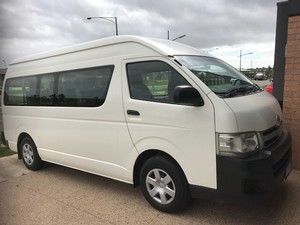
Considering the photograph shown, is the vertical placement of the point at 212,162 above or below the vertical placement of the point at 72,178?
above

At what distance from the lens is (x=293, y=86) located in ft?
15.2

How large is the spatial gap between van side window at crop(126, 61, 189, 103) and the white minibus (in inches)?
0.5

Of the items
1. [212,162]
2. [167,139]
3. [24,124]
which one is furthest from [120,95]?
[24,124]

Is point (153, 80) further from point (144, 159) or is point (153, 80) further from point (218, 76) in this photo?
point (144, 159)

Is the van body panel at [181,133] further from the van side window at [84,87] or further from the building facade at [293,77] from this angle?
the building facade at [293,77]

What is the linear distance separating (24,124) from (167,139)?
11.2 ft

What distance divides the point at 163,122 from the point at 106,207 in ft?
4.67

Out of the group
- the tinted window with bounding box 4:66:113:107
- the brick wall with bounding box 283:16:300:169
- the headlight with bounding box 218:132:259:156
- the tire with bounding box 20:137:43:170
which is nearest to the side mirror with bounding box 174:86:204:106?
the headlight with bounding box 218:132:259:156

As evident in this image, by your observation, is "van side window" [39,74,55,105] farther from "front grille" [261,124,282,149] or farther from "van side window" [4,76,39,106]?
"front grille" [261,124,282,149]

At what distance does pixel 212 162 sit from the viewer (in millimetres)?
3021

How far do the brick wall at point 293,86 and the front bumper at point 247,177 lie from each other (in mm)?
1788

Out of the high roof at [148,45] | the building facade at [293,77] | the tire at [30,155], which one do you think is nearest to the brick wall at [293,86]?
the building facade at [293,77]

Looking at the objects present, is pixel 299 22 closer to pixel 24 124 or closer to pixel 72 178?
pixel 72 178

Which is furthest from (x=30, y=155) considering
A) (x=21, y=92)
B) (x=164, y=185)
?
(x=164, y=185)
